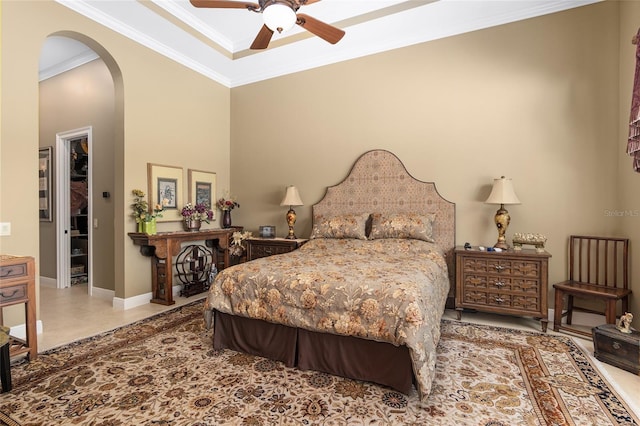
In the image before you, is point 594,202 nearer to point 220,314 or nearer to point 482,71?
point 482,71

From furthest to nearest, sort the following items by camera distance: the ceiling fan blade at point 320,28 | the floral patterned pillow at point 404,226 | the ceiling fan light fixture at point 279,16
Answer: the floral patterned pillow at point 404,226 → the ceiling fan blade at point 320,28 → the ceiling fan light fixture at point 279,16

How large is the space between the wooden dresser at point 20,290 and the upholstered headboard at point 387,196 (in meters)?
3.18

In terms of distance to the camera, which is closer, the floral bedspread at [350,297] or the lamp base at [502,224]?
the floral bedspread at [350,297]

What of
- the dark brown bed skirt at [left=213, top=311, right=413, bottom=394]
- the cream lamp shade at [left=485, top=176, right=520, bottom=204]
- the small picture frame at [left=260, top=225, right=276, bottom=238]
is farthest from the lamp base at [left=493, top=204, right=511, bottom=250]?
the small picture frame at [left=260, top=225, right=276, bottom=238]

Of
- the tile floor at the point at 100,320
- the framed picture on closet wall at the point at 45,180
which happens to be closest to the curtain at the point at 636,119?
the tile floor at the point at 100,320

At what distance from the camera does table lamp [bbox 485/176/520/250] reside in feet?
11.1

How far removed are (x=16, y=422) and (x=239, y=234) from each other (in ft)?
11.0

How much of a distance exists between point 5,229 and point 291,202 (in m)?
2.98

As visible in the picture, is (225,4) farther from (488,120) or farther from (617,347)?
(617,347)

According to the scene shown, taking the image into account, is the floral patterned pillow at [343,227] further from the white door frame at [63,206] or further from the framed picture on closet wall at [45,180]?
the framed picture on closet wall at [45,180]

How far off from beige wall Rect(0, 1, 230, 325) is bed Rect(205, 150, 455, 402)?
1961 millimetres

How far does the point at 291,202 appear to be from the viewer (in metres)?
4.62

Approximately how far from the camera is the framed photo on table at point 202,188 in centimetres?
482

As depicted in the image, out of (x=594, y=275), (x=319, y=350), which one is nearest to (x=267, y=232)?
(x=319, y=350)
